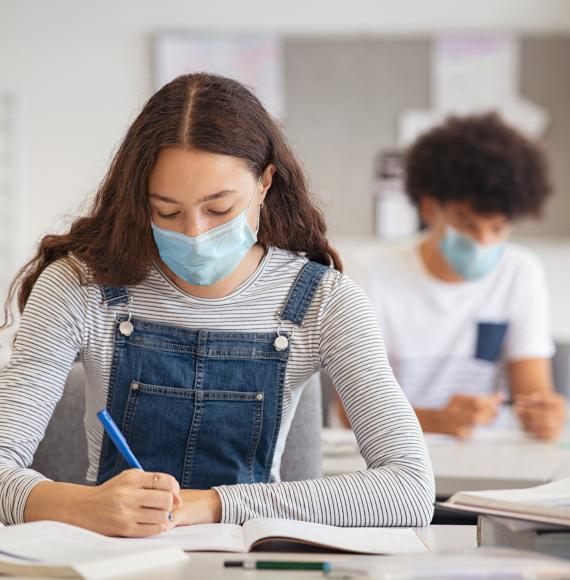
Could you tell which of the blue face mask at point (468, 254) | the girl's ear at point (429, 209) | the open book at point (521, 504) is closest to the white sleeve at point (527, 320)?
the blue face mask at point (468, 254)

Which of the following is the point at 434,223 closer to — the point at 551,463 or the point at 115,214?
the point at 551,463

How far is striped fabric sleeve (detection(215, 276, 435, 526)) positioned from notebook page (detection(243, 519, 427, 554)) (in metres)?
0.03

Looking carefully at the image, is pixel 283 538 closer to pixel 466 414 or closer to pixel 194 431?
pixel 194 431

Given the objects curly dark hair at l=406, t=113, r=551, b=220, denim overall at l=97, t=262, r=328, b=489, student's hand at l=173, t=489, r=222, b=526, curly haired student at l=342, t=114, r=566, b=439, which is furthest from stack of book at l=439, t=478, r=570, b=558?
curly dark hair at l=406, t=113, r=551, b=220

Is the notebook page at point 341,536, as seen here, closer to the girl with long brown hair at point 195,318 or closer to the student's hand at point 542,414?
the girl with long brown hair at point 195,318

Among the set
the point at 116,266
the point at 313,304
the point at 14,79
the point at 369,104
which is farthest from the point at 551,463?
the point at 14,79

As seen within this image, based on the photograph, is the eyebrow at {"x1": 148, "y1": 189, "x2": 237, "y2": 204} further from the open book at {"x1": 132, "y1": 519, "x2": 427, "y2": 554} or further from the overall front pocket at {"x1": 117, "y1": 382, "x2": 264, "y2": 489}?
the open book at {"x1": 132, "y1": 519, "x2": 427, "y2": 554}

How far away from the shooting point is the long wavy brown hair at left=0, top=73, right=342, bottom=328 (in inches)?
53.3

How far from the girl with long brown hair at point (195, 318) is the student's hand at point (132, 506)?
0.72 feet

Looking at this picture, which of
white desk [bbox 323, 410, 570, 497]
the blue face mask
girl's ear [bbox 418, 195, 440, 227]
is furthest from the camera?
girl's ear [bbox 418, 195, 440, 227]

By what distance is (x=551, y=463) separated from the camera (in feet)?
5.89

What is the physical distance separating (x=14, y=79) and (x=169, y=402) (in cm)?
274

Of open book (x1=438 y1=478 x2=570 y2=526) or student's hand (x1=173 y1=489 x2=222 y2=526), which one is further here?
student's hand (x1=173 y1=489 x2=222 y2=526)

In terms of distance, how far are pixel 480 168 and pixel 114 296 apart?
1.39 meters
